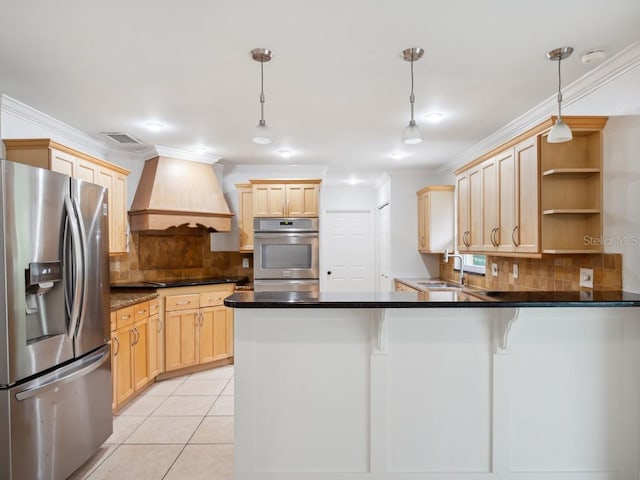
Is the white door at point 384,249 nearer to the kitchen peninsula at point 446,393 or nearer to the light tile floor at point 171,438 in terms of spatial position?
the light tile floor at point 171,438

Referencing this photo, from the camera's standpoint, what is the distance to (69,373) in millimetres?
2135

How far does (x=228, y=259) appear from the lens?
4996mm

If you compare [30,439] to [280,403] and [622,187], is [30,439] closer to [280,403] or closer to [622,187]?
[280,403]

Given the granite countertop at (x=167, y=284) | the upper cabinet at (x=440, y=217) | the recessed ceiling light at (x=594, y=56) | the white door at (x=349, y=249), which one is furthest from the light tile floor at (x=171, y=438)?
the white door at (x=349, y=249)

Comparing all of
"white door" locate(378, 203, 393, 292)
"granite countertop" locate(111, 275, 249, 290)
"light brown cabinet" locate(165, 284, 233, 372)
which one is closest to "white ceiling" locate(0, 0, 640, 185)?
"granite countertop" locate(111, 275, 249, 290)

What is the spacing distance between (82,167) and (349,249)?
4.37 metres

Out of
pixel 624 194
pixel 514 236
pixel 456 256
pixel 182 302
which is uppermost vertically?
pixel 624 194

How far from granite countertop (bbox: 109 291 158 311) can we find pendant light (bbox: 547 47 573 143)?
3.16 meters

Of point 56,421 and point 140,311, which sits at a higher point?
point 140,311

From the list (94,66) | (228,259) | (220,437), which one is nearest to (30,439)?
(220,437)

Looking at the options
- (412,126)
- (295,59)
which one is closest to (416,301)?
(412,126)

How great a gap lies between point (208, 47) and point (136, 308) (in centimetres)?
235

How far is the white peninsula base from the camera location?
1.98m

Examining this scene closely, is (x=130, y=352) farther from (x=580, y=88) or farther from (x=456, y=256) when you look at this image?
(x=580, y=88)
